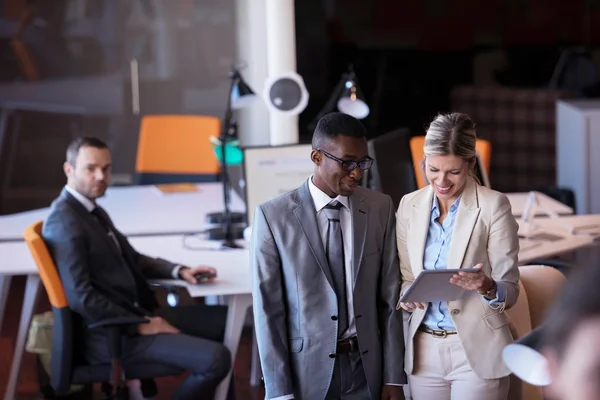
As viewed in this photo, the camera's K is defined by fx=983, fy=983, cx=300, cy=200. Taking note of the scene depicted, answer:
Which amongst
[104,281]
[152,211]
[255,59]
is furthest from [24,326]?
[255,59]

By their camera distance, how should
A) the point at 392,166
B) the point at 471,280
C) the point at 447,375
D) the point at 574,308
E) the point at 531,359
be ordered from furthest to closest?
the point at 392,166, the point at 447,375, the point at 471,280, the point at 531,359, the point at 574,308

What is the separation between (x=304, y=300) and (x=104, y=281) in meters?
→ 1.67

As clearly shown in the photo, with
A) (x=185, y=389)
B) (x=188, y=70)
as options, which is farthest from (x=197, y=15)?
(x=185, y=389)

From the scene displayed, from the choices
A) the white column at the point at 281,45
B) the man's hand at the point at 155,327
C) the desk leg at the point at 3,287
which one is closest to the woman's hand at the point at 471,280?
the man's hand at the point at 155,327

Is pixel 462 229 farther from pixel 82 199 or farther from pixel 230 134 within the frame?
pixel 230 134

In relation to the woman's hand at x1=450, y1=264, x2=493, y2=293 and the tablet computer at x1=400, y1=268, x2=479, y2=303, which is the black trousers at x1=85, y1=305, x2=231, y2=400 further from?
the woman's hand at x1=450, y1=264, x2=493, y2=293

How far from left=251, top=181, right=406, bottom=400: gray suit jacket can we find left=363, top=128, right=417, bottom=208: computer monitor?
56.0 inches

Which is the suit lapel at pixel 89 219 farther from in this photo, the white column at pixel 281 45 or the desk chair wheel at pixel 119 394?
the white column at pixel 281 45

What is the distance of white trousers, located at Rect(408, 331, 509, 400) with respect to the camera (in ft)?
9.13

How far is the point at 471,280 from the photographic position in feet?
8.55

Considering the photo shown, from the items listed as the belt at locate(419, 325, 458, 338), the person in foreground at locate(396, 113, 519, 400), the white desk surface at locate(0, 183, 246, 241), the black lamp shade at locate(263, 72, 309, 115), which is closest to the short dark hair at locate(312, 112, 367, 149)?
the person in foreground at locate(396, 113, 519, 400)

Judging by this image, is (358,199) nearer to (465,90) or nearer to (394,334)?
(394,334)

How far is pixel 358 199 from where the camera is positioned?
2.78 m

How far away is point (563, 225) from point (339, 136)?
295 centimetres
